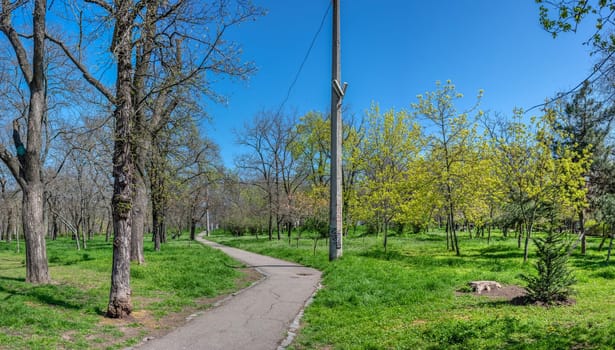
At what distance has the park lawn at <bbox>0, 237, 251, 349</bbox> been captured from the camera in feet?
19.0

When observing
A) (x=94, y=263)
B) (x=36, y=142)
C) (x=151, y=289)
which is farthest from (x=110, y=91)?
(x=94, y=263)

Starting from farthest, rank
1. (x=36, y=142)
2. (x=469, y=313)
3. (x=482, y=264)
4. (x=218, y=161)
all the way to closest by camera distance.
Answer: (x=218, y=161)
(x=482, y=264)
(x=36, y=142)
(x=469, y=313)

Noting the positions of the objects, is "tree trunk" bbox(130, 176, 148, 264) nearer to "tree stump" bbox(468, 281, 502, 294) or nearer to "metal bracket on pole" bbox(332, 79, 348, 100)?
"metal bracket on pole" bbox(332, 79, 348, 100)

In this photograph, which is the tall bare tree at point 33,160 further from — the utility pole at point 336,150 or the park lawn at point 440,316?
the utility pole at point 336,150

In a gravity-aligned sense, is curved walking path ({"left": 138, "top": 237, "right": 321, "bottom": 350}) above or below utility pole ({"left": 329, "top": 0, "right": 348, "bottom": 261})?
below

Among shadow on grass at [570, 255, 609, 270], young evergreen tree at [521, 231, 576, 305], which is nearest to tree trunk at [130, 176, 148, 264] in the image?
young evergreen tree at [521, 231, 576, 305]

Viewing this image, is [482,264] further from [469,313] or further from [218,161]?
[218,161]

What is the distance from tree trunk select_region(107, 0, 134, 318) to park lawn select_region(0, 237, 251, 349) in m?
0.61

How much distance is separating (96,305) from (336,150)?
349 inches

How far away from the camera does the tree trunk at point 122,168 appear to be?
7.52 metres

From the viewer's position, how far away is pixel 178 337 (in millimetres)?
6234

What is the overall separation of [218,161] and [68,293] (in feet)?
82.4

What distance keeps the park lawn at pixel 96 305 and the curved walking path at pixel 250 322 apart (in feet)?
1.64

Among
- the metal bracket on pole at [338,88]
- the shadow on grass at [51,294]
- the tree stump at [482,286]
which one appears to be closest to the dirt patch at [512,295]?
the tree stump at [482,286]
